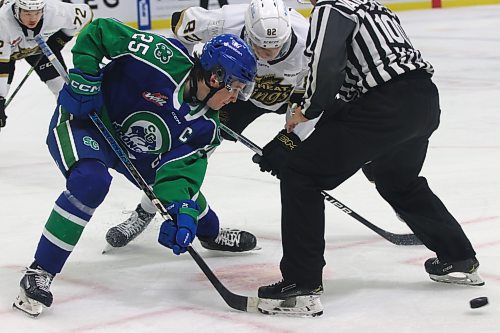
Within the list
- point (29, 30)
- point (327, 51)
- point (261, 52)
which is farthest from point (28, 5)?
point (327, 51)

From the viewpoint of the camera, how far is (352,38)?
2.69 meters

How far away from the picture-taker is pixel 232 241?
345cm

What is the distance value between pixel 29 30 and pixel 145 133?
7.48ft

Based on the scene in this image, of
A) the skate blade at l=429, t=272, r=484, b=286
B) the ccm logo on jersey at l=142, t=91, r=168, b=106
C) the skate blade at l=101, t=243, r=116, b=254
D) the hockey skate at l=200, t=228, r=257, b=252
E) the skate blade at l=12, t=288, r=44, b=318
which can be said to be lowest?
the skate blade at l=101, t=243, r=116, b=254

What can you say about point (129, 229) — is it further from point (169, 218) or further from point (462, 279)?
point (462, 279)

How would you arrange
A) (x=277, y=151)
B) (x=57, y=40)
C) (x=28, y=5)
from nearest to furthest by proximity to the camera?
(x=277, y=151), (x=28, y=5), (x=57, y=40)

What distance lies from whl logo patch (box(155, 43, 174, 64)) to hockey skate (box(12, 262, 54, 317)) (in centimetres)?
67

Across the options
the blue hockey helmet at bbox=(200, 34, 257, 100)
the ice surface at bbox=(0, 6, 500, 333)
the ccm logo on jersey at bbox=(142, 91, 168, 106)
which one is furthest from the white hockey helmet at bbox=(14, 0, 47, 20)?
the blue hockey helmet at bbox=(200, 34, 257, 100)

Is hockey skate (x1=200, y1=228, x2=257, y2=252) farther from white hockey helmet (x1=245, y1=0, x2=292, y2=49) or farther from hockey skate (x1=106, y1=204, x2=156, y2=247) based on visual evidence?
white hockey helmet (x1=245, y1=0, x2=292, y2=49)

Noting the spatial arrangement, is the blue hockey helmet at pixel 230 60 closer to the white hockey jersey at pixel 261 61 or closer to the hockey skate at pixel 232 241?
the white hockey jersey at pixel 261 61

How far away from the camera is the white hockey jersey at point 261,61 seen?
138 inches

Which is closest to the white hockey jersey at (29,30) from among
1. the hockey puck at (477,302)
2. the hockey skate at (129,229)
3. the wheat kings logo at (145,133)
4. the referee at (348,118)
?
the hockey skate at (129,229)

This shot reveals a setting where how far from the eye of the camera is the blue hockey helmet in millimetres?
2768

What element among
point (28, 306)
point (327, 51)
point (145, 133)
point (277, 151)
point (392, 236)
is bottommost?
point (392, 236)
